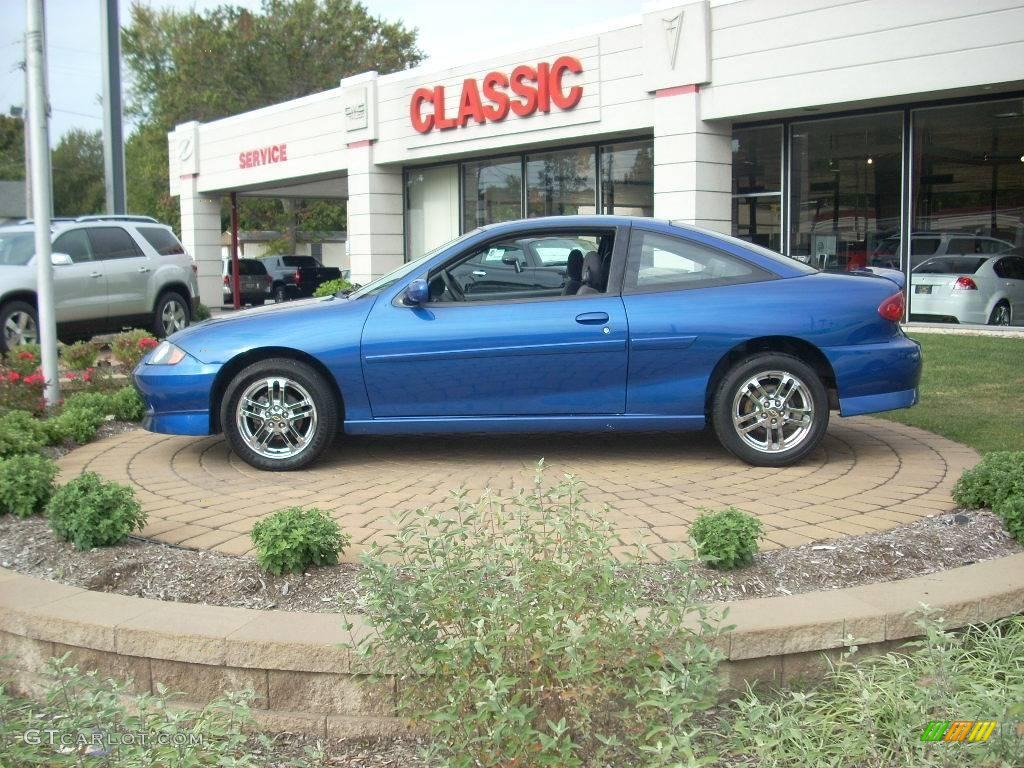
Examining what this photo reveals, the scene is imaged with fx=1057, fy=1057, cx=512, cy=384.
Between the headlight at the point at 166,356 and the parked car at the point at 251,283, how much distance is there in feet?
100.0

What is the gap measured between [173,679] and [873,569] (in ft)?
8.78

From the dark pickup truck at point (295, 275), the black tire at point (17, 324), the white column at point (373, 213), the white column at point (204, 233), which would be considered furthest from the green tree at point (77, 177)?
the black tire at point (17, 324)

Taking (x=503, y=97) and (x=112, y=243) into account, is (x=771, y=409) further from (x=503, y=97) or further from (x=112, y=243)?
(x=503, y=97)

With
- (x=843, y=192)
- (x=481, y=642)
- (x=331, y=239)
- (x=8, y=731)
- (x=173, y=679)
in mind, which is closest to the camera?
(x=481, y=642)

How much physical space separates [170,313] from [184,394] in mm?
9215

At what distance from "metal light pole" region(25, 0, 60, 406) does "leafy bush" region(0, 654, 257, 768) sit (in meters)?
5.56

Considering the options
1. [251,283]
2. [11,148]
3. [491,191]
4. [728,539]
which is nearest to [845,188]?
[491,191]

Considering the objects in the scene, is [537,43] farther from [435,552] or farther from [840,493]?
[435,552]

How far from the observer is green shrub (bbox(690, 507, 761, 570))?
4.08m

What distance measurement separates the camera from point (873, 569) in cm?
421

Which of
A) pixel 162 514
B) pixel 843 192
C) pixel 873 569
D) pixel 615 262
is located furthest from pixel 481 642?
pixel 843 192

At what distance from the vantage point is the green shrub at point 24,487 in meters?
5.10

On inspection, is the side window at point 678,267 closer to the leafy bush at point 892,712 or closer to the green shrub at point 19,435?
the leafy bush at point 892,712

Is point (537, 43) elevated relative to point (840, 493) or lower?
elevated
